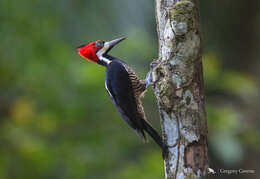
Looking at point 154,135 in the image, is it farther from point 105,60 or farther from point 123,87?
point 105,60

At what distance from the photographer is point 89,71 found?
499 cm

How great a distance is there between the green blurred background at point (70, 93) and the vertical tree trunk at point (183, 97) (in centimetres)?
201

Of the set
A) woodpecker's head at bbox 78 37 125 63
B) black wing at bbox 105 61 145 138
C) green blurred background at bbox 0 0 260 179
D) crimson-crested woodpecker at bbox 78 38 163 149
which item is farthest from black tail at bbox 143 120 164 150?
green blurred background at bbox 0 0 260 179

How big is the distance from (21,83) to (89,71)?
1.04 meters

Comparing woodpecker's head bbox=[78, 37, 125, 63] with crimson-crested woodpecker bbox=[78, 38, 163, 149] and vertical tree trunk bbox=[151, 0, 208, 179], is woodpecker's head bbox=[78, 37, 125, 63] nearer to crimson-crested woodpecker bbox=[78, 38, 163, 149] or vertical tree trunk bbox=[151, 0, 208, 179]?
crimson-crested woodpecker bbox=[78, 38, 163, 149]

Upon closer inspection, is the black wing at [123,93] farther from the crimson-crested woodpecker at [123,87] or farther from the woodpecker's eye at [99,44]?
the woodpecker's eye at [99,44]

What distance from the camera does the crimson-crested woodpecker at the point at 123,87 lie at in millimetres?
3740

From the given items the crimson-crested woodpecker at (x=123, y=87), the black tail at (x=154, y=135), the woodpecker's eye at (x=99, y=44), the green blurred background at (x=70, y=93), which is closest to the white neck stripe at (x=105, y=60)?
the crimson-crested woodpecker at (x=123, y=87)

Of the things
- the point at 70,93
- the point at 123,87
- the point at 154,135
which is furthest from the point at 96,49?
the point at 154,135

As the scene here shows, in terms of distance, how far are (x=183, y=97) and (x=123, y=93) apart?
1129mm

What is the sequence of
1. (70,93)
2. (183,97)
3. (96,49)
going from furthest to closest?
(70,93) < (96,49) < (183,97)

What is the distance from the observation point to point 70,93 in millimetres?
5250

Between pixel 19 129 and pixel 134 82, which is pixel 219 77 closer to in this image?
pixel 134 82

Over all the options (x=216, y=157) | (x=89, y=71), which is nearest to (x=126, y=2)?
(x=89, y=71)
